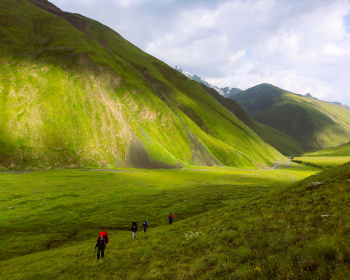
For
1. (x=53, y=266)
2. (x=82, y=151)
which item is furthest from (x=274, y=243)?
(x=82, y=151)

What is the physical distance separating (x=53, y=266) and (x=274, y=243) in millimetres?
22525

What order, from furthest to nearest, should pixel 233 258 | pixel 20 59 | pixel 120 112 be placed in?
pixel 120 112 → pixel 20 59 → pixel 233 258

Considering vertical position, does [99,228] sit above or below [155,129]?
below

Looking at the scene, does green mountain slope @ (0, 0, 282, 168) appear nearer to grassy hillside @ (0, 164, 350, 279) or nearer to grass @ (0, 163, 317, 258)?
grass @ (0, 163, 317, 258)

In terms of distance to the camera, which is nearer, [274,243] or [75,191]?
[274,243]

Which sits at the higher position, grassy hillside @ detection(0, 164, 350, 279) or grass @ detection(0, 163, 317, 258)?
grassy hillside @ detection(0, 164, 350, 279)

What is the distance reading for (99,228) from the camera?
39750 mm

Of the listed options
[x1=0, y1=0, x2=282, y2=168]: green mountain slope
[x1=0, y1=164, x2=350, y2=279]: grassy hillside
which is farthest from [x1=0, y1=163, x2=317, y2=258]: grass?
[x1=0, y1=0, x2=282, y2=168]: green mountain slope

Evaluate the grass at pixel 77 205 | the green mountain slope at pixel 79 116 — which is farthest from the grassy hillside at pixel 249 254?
the green mountain slope at pixel 79 116

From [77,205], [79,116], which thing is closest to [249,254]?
[77,205]

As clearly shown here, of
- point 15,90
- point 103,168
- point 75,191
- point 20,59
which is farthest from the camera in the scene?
point 20,59

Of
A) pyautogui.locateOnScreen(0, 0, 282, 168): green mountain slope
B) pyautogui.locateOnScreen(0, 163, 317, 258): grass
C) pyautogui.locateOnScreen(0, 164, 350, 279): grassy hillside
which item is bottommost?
pyautogui.locateOnScreen(0, 163, 317, 258): grass

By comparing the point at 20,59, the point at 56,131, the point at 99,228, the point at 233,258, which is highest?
the point at 20,59

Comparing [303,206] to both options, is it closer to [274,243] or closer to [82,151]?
[274,243]
